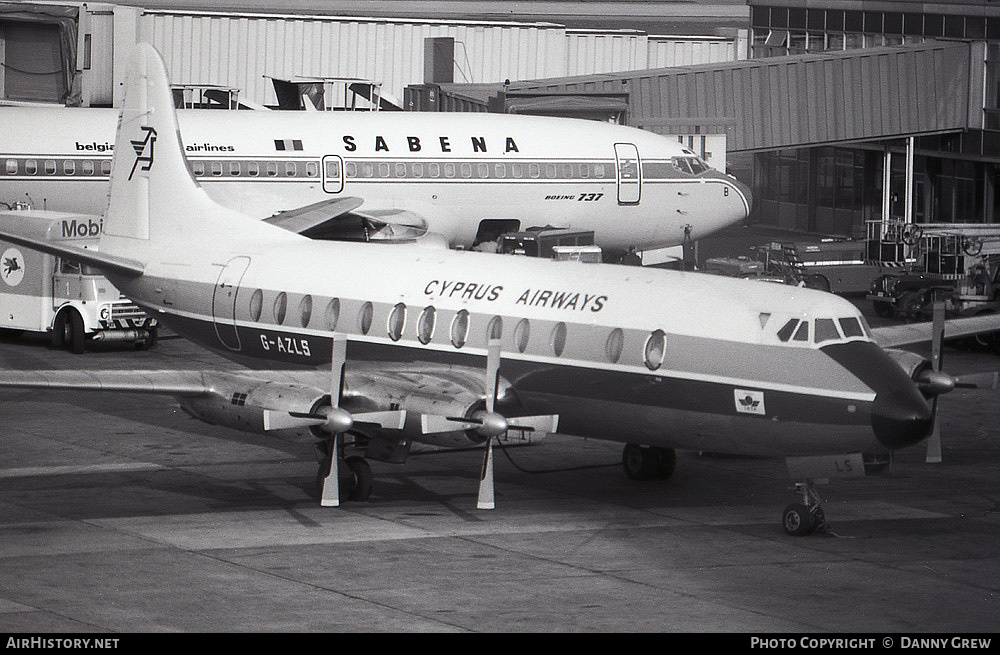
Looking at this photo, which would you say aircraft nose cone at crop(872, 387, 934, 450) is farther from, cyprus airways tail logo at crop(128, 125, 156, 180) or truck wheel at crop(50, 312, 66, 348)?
truck wheel at crop(50, 312, 66, 348)

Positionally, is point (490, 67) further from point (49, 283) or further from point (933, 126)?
point (49, 283)

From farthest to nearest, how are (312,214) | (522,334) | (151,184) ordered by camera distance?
1. (312,214)
2. (151,184)
3. (522,334)

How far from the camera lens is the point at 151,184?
2894cm

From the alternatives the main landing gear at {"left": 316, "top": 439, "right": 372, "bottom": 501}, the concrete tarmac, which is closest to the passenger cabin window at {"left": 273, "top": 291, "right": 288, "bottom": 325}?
the concrete tarmac

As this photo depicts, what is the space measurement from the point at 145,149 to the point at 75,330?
8942 mm

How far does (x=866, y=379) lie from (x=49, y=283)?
76.6 ft

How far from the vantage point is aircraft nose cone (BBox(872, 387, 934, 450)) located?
786 inches

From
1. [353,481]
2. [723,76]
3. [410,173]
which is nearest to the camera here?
[353,481]

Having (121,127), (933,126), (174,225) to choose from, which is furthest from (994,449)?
(933,126)

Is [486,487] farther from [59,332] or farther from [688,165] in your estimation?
[688,165]

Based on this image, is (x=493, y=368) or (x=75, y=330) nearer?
(x=493, y=368)

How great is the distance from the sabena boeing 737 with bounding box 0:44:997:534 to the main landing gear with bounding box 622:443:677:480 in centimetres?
3

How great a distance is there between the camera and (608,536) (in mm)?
21375

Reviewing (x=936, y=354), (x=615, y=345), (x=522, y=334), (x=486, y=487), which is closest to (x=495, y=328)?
(x=522, y=334)
